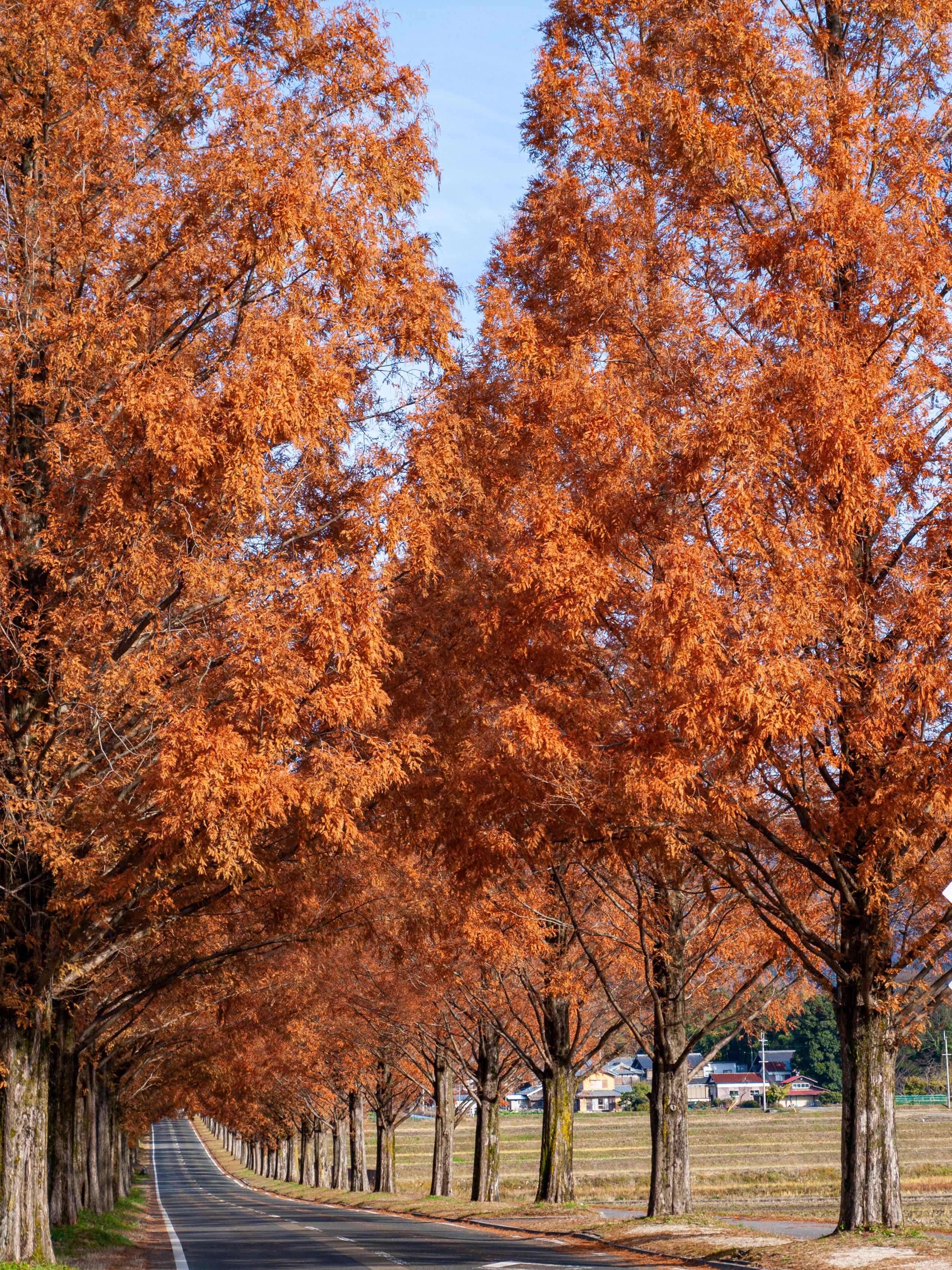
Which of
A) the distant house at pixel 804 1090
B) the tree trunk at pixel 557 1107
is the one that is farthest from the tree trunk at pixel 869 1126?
the distant house at pixel 804 1090

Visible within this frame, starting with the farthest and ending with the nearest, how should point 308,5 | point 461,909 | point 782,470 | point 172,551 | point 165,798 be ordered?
1. point 461,909
2. point 308,5
3. point 172,551
4. point 782,470
5. point 165,798

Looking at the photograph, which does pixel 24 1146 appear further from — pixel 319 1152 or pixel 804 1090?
pixel 804 1090

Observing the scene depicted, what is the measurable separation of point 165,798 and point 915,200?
9.28 m

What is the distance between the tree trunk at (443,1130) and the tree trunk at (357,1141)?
37.4 ft

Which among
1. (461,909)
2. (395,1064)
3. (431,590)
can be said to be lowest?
(395,1064)

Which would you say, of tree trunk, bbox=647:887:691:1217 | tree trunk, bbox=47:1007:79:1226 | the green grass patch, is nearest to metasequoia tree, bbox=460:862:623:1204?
tree trunk, bbox=647:887:691:1217

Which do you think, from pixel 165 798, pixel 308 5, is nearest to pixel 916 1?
pixel 308 5

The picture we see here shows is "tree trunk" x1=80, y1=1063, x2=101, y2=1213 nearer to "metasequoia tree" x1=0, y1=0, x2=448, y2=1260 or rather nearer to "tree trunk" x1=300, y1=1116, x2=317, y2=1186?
"metasequoia tree" x1=0, y1=0, x2=448, y2=1260

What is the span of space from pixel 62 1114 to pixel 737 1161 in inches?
1812

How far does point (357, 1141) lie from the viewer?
52.7m

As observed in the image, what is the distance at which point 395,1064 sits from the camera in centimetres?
4303

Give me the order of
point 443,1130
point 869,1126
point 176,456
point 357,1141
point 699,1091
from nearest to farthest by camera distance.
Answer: point 176,456 < point 869,1126 < point 443,1130 < point 357,1141 < point 699,1091

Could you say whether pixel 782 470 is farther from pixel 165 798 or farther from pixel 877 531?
pixel 165 798

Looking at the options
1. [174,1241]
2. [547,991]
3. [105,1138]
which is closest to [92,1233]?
[174,1241]
